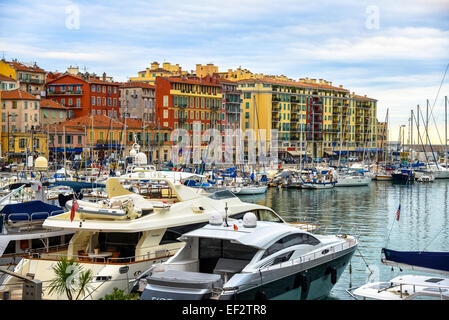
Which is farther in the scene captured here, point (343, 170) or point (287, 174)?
point (343, 170)

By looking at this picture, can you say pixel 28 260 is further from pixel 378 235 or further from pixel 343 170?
pixel 343 170

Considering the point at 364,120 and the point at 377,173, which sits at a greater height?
the point at 364,120

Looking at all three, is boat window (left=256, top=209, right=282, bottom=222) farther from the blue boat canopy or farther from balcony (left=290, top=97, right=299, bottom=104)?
balcony (left=290, top=97, right=299, bottom=104)

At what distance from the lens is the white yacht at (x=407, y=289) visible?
48.8ft

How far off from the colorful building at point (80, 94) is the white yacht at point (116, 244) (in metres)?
77.1

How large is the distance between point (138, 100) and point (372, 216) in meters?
62.3

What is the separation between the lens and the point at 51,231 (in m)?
19.6

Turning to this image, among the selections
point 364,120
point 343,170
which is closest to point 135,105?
point 343,170

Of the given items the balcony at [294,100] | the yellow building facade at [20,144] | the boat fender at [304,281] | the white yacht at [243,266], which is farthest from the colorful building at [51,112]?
the boat fender at [304,281]

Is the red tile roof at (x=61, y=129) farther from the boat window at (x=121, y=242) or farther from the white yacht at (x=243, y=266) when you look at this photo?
the white yacht at (x=243, y=266)

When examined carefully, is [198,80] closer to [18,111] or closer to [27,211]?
[18,111]

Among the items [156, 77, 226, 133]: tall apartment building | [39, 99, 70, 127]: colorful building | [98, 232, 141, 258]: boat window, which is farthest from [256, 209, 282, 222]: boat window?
[156, 77, 226, 133]: tall apartment building
